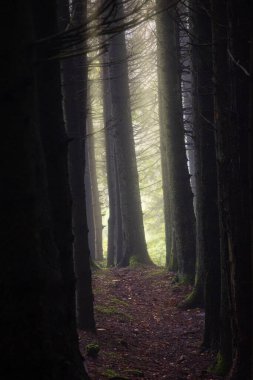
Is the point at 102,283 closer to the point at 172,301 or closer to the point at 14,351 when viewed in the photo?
the point at 172,301

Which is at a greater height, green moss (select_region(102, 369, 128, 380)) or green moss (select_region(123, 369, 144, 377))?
green moss (select_region(102, 369, 128, 380))

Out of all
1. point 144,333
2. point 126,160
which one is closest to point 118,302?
point 144,333

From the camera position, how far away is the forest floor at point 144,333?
753 cm

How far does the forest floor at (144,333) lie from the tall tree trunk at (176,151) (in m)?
1.02

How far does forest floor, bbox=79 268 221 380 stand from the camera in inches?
296

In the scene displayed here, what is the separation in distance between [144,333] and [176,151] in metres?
4.95

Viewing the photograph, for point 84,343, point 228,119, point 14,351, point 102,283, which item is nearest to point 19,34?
point 14,351

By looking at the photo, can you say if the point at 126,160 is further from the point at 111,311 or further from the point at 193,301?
the point at 111,311

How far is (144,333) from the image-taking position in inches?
391

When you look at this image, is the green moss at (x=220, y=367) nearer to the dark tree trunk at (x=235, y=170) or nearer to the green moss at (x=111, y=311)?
the dark tree trunk at (x=235, y=170)

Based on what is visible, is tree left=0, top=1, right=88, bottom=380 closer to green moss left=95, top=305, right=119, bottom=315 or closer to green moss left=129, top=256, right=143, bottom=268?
green moss left=95, top=305, right=119, bottom=315

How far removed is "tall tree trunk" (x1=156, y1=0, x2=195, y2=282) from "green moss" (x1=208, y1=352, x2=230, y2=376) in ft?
18.4

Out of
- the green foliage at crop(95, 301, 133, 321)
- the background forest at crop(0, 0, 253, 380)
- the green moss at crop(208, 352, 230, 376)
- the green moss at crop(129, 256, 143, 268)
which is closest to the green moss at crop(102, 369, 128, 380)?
the background forest at crop(0, 0, 253, 380)

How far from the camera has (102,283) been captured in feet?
47.1
